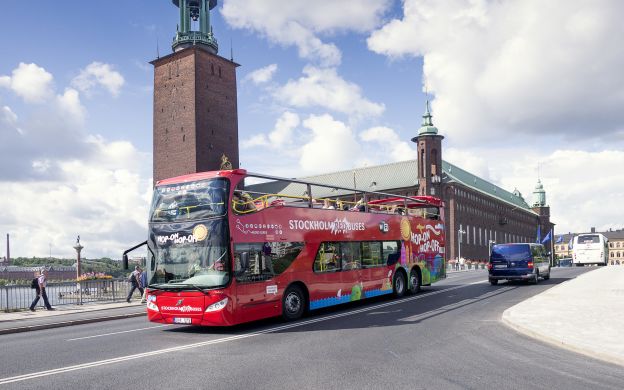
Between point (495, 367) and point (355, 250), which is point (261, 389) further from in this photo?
point (355, 250)

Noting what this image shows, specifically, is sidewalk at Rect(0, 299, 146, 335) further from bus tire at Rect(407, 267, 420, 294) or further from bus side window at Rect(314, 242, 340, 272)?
bus tire at Rect(407, 267, 420, 294)

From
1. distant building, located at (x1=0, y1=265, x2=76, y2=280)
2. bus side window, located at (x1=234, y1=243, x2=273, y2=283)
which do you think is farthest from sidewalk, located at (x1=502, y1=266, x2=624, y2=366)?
distant building, located at (x1=0, y1=265, x2=76, y2=280)

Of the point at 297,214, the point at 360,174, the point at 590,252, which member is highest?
the point at 360,174

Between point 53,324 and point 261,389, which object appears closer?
point 261,389

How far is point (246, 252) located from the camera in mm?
12305

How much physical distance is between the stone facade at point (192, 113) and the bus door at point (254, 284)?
54.6 metres

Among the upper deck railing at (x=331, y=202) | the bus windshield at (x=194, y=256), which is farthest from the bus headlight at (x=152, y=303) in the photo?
the upper deck railing at (x=331, y=202)

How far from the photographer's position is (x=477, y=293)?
20.5 m

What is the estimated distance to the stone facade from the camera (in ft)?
221

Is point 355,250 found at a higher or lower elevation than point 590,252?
higher

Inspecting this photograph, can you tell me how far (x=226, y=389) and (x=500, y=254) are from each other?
784 inches

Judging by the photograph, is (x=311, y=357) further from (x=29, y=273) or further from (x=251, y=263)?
(x=29, y=273)

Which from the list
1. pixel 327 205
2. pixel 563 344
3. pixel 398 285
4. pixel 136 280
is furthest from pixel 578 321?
pixel 136 280

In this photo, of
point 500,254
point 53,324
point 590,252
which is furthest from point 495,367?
point 590,252
